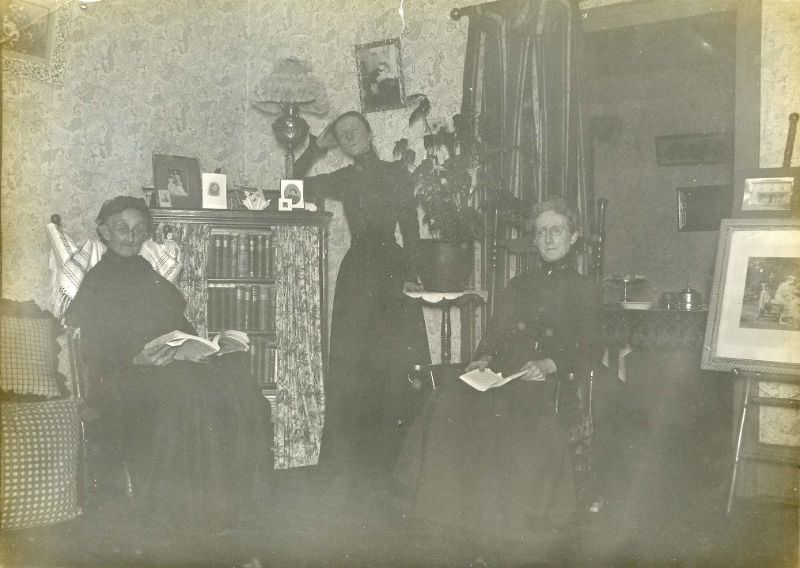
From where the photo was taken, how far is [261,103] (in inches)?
174

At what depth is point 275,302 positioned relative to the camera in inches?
163

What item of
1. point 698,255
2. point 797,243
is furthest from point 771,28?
point 698,255

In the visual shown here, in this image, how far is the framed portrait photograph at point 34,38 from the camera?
3359mm

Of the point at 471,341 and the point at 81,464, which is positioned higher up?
the point at 471,341

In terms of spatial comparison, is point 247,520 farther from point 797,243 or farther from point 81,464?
point 797,243

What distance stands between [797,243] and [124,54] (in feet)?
10.6

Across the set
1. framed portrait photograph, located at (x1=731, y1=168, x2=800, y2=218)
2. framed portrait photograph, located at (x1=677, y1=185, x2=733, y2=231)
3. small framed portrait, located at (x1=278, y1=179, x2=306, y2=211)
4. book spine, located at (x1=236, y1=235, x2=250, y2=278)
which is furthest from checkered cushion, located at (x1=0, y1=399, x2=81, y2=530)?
framed portrait photograph, located at (x1=677, y1=185, x2=733, y2=231)

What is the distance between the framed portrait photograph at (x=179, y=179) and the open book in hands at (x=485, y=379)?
5.77 ft

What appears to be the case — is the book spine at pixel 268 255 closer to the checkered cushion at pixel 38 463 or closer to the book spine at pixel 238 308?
the book spine at pixel 238 308

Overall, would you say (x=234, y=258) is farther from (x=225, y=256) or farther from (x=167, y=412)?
(x=167, y=412)

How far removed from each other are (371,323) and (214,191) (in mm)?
1080

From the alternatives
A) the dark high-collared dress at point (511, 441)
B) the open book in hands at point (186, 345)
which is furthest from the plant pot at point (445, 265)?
the open book in hands at point (186, 345)

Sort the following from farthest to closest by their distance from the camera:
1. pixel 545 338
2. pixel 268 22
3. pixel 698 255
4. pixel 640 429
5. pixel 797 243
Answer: pixel 698 255 < pixel 268 22 < pixel 640 429 < pixel 545 338 < pixel 797 243

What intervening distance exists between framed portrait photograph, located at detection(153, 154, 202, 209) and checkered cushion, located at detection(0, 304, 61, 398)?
3.45ft
